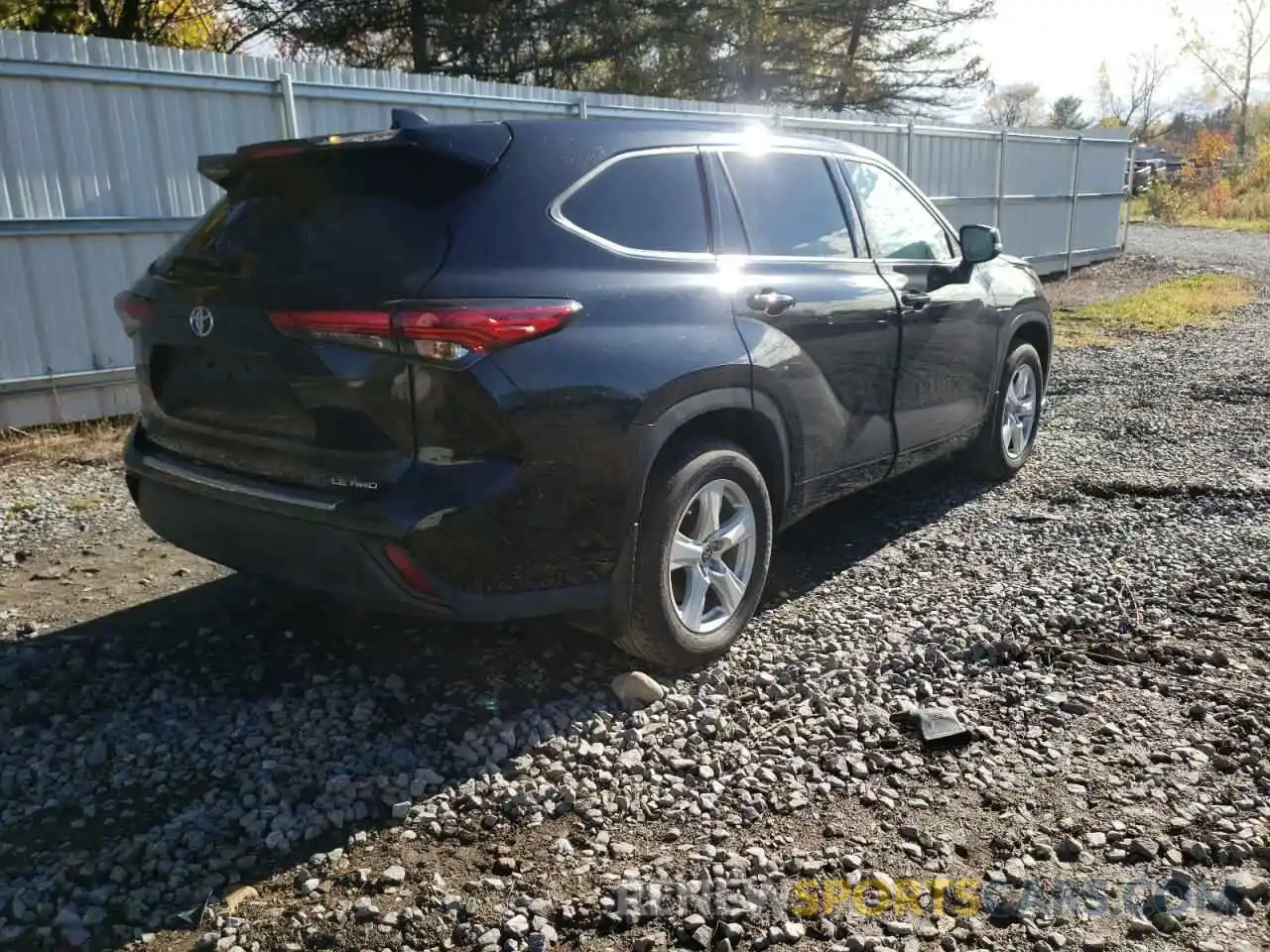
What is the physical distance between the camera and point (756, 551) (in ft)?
12.8

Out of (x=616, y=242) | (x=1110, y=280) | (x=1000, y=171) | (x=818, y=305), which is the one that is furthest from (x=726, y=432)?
(x=1110, y=280)

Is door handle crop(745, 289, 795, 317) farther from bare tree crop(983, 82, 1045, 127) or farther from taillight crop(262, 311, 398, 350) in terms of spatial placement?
bare tree crop(983, 82, 1045, 127)

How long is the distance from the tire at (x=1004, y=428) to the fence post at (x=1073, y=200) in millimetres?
13218

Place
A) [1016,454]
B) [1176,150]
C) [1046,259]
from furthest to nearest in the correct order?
[1176,150] < [1046,259] < [1016,454]

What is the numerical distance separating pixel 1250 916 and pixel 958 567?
2.33 meters

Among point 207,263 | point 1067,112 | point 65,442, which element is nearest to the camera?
point 207,263

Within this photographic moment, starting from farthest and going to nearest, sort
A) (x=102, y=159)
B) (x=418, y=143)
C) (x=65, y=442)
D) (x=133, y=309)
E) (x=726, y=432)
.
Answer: (x=102, y=159) < (x=65, y=442) < (x=726, y=432) < (x=133, y=309) < (x=418, y=143)

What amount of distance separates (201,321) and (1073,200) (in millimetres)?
17985

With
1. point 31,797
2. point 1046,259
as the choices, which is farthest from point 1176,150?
point 31,797

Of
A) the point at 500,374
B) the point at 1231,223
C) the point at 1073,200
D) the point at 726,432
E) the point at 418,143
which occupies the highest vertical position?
the point at 418,143

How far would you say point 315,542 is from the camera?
305cm

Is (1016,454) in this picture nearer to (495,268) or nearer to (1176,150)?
(495,268)

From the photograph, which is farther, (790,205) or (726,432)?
(790,205)

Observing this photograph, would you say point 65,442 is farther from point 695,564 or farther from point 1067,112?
point 1067,112
